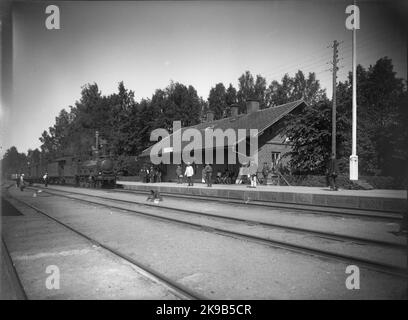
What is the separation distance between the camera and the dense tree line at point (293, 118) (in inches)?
853

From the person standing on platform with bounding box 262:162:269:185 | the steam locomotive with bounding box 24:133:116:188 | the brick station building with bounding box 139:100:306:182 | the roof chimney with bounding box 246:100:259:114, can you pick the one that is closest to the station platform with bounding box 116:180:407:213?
the person standing on platform with bounding box 262:162:269:185

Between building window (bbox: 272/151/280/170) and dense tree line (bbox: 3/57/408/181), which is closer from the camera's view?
dense tree line (bbox: 3/57/408/181)

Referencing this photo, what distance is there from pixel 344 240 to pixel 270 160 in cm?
2108

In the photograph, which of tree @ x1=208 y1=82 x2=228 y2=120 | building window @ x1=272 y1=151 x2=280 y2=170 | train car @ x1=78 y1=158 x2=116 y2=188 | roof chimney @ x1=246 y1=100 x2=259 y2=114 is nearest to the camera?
train car @ x1=78 y1=158 x2=116 y2=188

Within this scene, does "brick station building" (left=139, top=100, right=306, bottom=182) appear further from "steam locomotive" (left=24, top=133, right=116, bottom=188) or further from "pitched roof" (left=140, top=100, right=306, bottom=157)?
"steam locomotive" (left=24, top=133, right=116, bottom=188)

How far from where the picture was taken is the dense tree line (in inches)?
853

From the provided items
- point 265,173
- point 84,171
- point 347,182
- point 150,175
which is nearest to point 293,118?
point 265,173

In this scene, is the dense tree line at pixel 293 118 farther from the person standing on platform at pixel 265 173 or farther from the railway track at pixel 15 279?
the railway track at pixel 15 279

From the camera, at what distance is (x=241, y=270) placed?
466cm

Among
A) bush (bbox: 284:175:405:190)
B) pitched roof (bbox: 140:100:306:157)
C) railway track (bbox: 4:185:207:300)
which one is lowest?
railway track (bbox: 4:185:207:300)

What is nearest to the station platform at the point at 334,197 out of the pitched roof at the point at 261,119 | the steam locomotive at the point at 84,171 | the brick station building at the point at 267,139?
the brick station building at the point at 267,139

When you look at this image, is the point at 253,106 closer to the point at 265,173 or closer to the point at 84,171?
the point at 265,173

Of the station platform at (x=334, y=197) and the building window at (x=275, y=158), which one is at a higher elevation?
the building window at (x=275, y=158)

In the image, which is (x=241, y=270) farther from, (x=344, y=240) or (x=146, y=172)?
(x=146, y=172)
